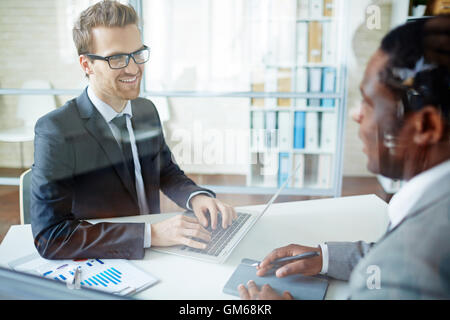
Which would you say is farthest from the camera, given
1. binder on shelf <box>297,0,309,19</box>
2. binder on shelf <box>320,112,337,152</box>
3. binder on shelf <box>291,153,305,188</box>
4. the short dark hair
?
binder on shelf <box>320,112,337,152</box>

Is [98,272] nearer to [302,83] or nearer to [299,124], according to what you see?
[299,124]

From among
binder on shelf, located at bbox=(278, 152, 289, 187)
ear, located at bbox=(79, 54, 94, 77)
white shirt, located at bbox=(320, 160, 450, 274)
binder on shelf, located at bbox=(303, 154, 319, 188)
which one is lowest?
binder on shelf, located at bbox=(303, 154, 319, 188)

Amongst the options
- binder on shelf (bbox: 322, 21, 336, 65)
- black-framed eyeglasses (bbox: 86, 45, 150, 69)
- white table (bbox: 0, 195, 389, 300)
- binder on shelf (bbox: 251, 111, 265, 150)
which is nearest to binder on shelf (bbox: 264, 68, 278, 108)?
binder on shelf (bbox: 251, 111, 265, 150)

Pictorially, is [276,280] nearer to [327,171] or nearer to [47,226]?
[47,226]

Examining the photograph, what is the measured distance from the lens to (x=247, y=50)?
2480 millimetres

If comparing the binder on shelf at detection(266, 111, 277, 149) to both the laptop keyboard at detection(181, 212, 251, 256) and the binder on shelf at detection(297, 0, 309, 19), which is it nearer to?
the binder on shelf at detection(297, 0, 309, 19)

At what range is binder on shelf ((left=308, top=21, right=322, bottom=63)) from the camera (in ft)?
6.70

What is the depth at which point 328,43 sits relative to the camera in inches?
87.0

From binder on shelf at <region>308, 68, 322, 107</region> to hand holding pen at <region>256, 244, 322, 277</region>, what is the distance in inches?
66.6

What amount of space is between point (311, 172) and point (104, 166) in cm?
192

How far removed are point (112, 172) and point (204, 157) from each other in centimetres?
56

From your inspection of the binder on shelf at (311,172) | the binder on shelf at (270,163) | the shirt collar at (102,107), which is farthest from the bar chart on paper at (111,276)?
the binder on shelf at (311,172)

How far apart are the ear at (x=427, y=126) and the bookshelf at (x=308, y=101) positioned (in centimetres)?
148

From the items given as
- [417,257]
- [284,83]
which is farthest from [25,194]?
[284,83]
